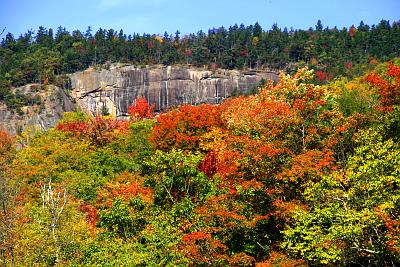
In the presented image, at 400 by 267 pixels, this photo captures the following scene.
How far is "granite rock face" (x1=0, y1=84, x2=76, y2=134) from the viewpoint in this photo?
98562 millimetres

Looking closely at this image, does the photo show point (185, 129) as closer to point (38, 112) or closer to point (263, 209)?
point (263, 209)

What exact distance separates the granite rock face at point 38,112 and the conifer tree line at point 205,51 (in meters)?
4.29

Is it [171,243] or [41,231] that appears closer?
[171,243]

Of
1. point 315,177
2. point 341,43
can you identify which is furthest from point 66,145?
point 341,43

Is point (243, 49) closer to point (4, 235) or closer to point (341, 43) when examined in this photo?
point (341, 43)

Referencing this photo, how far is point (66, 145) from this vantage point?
41625 millimetres

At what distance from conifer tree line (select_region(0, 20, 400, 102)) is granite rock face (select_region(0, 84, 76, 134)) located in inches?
169

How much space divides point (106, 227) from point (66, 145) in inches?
951

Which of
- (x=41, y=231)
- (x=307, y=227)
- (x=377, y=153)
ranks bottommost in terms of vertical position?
(x=41, y=231)

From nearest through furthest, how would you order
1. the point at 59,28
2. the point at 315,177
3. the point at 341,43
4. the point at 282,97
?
the point at 315,177
the point at 282,97
the point at 341,43
the point at 59,28

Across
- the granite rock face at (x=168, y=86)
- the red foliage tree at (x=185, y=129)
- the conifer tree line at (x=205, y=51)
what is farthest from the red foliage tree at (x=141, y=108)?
the red foliage tree at (x=185, y=129)

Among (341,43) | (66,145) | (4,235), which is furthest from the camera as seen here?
(341,43)

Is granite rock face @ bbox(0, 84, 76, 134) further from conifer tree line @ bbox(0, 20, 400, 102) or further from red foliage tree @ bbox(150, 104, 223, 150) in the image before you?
red foliage tree @ bbox(150, 104, 223, 150)

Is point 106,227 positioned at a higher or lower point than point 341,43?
lower
